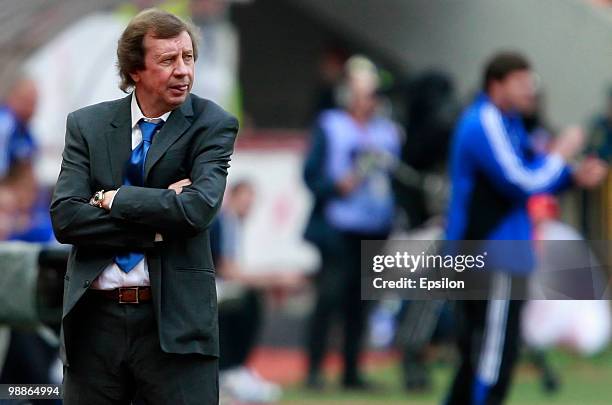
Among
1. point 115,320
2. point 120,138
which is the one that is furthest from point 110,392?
point 120,138

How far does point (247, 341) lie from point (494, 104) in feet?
11.1

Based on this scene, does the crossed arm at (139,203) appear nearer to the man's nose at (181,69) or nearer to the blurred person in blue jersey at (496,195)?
the man's nose at (181,69)

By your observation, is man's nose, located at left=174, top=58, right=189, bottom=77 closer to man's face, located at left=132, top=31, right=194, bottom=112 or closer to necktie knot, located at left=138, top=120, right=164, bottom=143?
man's face, located at left=132, top=31, right=194, bottom=112

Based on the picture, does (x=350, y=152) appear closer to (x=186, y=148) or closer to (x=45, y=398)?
(x=45, y=398)

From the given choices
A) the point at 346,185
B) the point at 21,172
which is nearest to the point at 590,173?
the point at 346,185

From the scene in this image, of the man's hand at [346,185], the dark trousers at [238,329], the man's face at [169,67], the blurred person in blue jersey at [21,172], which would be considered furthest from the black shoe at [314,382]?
the man's face at [169,67]

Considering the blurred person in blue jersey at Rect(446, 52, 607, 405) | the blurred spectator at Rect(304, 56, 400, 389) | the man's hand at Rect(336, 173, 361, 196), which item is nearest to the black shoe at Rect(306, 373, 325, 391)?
the blurred spectator at Rect(304, 56, 400, 389)

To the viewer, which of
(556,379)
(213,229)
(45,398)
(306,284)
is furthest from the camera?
(306,284)

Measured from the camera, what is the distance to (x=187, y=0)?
12.0 metres

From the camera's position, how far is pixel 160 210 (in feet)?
16.7

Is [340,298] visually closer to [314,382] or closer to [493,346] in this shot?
[314,382]

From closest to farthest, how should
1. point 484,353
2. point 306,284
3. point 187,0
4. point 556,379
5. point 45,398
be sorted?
point 45,398
point 484,353
point 556,379
point 187,0
point 306,284

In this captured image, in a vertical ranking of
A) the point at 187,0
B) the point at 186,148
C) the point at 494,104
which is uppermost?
the point at 187,0

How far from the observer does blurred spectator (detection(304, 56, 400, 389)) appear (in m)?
11.1
